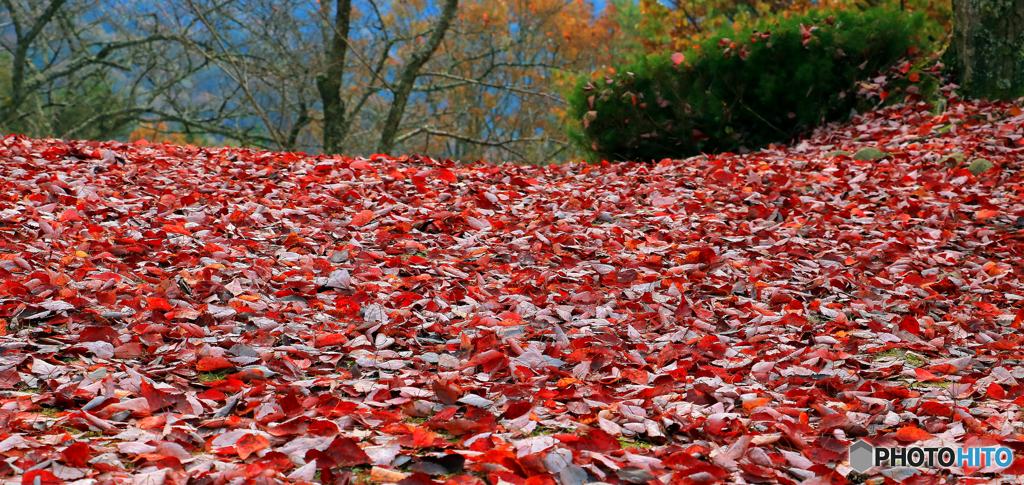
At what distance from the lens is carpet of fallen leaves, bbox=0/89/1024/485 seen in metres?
2.13

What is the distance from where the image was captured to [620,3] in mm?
27406

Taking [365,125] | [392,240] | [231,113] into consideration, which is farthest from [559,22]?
[392,240]

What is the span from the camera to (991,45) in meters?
7.28

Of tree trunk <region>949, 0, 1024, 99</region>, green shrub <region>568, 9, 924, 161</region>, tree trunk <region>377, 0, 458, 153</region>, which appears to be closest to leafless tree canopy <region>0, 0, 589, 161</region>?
tree trunk <region>377, 0, 458, 153</region>

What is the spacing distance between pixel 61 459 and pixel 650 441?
1.64 meters

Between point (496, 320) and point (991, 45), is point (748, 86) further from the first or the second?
point (496, 320)

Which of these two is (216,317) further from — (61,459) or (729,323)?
(729,323)

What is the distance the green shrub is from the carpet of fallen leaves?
2.32m

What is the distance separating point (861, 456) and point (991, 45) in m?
6.81

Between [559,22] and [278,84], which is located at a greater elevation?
[559,22]
